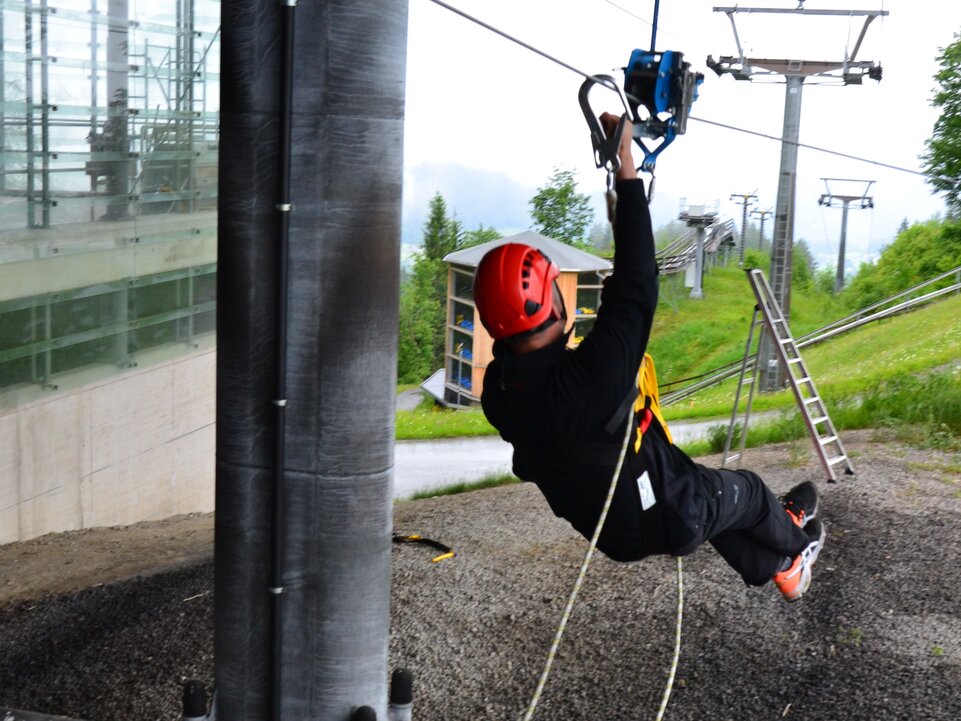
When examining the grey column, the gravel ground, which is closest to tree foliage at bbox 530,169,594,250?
the grey column

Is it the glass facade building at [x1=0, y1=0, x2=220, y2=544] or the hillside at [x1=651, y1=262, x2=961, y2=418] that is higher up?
the glass facade building at [x1=0, y1=0, x2=220, y2=544]

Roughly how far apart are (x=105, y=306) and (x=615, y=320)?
5.60 m

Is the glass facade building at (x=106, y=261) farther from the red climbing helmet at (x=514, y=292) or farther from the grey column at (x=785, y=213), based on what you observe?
the grey column at (x=785, y=213)

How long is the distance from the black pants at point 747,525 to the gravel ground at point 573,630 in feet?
2.71

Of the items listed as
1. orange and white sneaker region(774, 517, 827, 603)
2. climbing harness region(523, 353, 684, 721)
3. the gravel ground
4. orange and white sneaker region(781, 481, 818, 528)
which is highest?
climbing harness region(523, 353, 684, 721)

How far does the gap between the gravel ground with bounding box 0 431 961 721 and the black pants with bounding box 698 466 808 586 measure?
32.5 inches

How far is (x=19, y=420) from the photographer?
22.1 feet

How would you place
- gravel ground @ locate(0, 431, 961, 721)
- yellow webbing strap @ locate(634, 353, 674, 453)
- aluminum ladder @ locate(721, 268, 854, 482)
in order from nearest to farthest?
yellow webbing strap @ locate(634, 353, 674, 453), gravel ground @ locate(0, 431, 961, 721), aluminum ladder @ locate(721, 268, 854, 482)

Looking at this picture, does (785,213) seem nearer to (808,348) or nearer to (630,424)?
(808,348)

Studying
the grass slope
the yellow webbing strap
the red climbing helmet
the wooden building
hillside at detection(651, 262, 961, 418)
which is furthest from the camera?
the wooden building

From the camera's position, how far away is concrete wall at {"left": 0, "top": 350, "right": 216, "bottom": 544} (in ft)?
22.2

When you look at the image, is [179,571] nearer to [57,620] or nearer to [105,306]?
[57,620]

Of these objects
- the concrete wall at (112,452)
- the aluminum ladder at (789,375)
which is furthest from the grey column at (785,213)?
the concrete wall at (112,452)

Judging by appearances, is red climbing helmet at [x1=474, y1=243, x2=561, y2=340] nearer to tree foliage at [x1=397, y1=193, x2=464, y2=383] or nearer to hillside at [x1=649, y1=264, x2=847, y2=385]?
hillside at [x1=649, y1=264, x2=847, y2=385]
